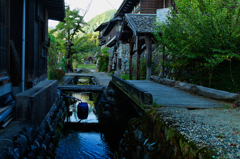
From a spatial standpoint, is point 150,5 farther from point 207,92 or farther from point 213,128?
point 213,128

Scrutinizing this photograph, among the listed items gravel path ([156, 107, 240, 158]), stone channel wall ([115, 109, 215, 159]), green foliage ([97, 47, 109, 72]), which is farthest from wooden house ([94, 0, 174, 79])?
green foliage ([97, 47, 109, 72])

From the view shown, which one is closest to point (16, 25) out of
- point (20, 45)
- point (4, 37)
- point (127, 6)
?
point (20, 45)

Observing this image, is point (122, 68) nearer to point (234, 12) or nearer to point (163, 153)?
point (234, 12)

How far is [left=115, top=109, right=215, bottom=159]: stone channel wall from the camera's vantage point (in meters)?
2.27

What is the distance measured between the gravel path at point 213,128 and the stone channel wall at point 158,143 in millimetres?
83

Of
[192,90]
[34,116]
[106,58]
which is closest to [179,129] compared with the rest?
[34,116]

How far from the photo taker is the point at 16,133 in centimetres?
366

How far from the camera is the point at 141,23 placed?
10180mm

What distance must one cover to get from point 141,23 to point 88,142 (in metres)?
6.58

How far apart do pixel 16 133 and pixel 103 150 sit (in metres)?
3.43

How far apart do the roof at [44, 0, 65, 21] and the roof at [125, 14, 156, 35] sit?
3.49 m

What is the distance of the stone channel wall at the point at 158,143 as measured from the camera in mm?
2273

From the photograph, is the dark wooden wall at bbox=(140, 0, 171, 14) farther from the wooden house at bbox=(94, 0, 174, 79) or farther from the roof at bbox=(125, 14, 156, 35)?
the roof at bbox=(125, 14, 156, 35)

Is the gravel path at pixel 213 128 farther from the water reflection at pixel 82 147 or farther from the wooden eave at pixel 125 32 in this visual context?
the wooden eave at pixel 125 32
